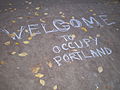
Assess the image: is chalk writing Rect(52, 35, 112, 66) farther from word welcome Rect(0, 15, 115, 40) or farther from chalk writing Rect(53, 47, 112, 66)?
word welcome Rect(0, 15, 115, 40)

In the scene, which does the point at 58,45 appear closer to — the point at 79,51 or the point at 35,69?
the point at 79,51

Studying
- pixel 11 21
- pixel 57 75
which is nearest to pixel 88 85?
pixel 57 75

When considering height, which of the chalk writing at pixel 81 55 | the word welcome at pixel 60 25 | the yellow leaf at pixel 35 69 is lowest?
the yellow leaf at pixel 35 69

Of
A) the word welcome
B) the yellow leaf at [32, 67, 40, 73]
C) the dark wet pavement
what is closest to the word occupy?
the dark wet pavement

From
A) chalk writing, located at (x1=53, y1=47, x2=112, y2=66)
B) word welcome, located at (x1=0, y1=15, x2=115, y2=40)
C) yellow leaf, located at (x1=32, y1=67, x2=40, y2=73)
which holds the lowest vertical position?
yellow leaf, located at (x1=32, y1=67, x2=40, y2=73)

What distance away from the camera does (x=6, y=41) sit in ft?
13.7

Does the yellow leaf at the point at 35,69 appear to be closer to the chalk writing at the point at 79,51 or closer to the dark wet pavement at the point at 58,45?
the dark wet pavement at the point at 58,45

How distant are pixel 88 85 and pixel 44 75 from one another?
87cm

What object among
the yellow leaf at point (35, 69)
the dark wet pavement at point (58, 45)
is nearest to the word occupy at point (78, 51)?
the dark wet pavement at point (58, 45)

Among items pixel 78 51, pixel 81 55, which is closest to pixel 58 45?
pixel 78 51

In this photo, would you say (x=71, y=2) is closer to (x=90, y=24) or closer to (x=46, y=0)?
(x=46, y=0)

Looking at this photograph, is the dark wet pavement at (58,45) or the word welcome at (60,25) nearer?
the dark wet pavement at (58,45)

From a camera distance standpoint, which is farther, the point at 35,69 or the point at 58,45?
the point at 58,45

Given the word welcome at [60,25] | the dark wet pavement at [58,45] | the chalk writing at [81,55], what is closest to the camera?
the dark wet pavement at [58,45]
